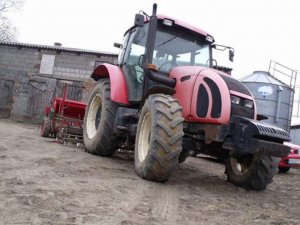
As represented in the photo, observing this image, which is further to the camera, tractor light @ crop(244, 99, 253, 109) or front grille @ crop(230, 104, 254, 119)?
tractor light @ crop(244, 99, 253, 109)

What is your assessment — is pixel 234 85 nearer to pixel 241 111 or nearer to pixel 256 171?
pixel 241 111

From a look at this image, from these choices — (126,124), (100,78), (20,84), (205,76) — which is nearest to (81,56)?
(20,84)

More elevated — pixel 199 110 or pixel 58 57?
pixel 58 57

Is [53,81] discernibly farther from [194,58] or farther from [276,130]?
[276,130]

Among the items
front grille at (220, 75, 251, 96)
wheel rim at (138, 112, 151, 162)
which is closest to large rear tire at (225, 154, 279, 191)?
front grille at (220, 75, 251, 96)

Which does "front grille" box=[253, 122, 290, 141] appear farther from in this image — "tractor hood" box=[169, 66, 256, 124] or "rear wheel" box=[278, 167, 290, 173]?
"rear wheel" box=[278, 167, 290, 173]

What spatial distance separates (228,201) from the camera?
5.23m

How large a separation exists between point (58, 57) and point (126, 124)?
15.8 metres

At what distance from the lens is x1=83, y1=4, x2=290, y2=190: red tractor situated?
5391 millimetres

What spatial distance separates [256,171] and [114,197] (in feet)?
8.37

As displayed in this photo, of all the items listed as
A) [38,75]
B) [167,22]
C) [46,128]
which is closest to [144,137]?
[167,22]

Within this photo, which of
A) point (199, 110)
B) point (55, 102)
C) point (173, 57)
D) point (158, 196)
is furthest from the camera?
point (55, 102)

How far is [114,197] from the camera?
454 centimetres

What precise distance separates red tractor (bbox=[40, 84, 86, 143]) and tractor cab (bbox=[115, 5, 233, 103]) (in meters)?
2.77
